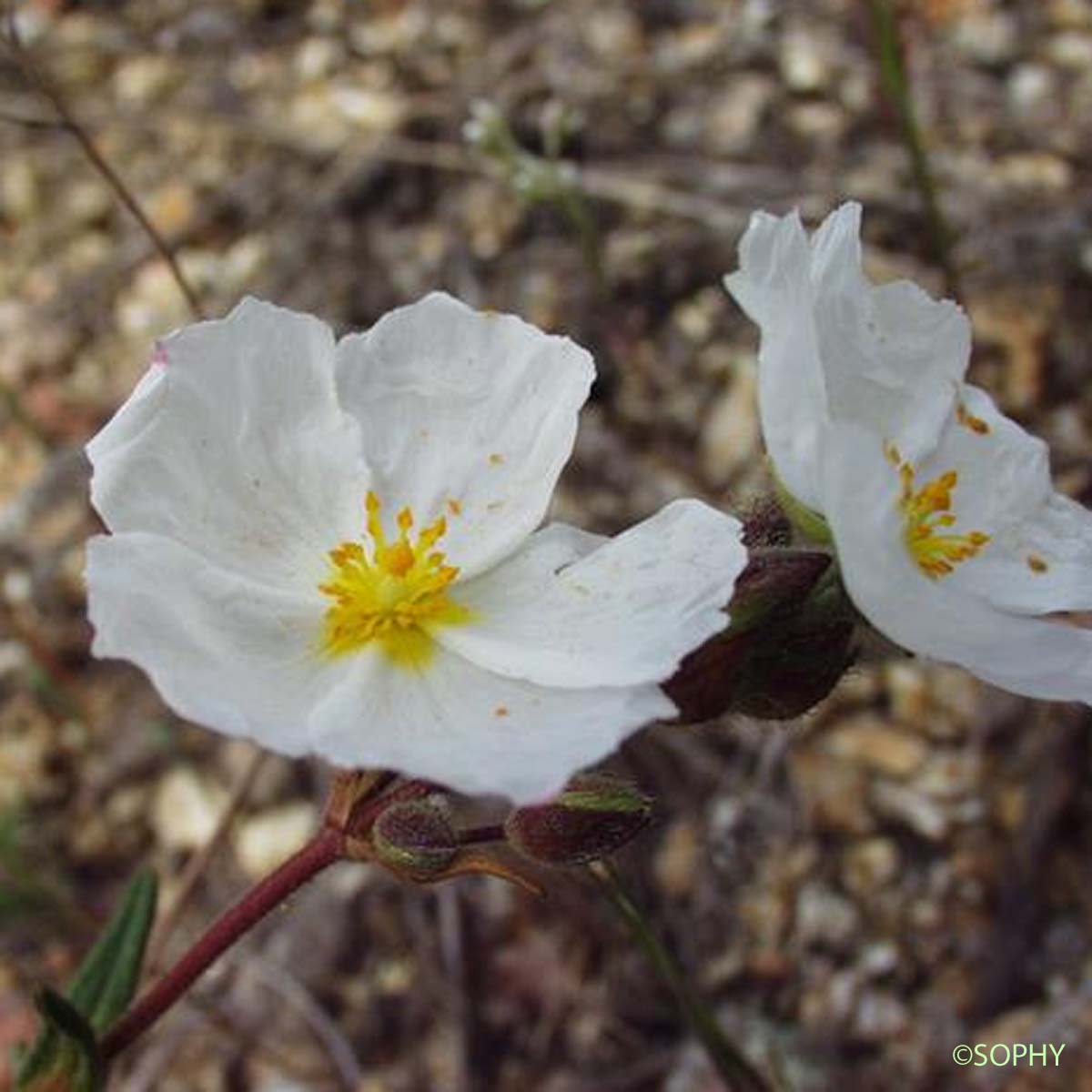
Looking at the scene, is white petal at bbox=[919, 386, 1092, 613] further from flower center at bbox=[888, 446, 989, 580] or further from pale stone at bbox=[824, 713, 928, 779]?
pale stone at bbox=[824, 713, 928, 779]

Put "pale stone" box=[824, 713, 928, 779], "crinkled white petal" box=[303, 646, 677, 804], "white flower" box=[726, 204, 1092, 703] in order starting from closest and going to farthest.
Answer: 1. "crinkled white petal" box=[303, 646, 677, 804]
2. "white flower" box=[726, 204, 1092, 703]
3. "pale stone" box=[824, 713, 928, 779]

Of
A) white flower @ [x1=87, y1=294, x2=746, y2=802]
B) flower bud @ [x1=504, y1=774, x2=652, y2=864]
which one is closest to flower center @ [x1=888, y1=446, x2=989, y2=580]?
white flower @ [x1=87, y1=294, x2=746, y2=802]

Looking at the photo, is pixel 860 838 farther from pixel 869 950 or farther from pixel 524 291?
pixel 524 291

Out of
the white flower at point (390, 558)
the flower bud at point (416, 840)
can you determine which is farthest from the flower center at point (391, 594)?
the flower bud at point (416, 840)

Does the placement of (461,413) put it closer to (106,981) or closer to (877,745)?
(106,981)

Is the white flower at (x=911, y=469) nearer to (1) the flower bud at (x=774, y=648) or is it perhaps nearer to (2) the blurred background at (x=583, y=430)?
(1) the flower bud at (x=774, y=648)

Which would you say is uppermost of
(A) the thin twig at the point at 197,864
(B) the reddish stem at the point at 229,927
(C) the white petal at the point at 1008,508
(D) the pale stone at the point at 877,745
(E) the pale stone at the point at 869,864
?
(C) the white petal at the point at 1008,508

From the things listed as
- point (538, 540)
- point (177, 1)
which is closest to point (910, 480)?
point (538, 540)
